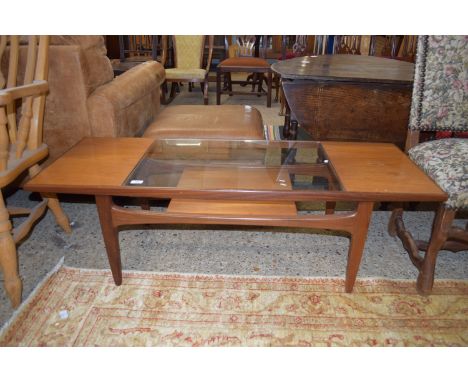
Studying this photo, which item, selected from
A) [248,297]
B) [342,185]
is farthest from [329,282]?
[342,185]

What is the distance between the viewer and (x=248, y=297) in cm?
142

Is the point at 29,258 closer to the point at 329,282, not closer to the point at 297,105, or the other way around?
the point at 329,282

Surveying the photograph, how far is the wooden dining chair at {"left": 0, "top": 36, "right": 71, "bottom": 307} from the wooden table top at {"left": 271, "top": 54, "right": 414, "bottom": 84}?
1.27 m

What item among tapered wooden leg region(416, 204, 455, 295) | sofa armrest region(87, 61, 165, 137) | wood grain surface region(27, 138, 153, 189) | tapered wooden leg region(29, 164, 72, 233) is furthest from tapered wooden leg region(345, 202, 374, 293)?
Result: tapered wooden leg region(29, 164, 72, 233)

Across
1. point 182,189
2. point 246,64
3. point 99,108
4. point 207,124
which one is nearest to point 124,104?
point 99,108

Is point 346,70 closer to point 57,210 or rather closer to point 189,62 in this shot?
point 57,210

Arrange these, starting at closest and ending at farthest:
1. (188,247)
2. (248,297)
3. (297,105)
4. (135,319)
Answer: (135,319)
(248,297)
(188,247)
(297,105)

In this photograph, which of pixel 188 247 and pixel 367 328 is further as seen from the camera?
pixel 188 247

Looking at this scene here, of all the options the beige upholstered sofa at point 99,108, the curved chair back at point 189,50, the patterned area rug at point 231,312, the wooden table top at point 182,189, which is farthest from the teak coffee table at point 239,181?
the curved chair back at point 189,50

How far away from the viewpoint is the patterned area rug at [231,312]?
1235 mm

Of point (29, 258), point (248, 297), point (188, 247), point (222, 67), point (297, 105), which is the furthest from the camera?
point (222, 67)

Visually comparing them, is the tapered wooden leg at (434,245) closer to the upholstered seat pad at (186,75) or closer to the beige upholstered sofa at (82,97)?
the beige upholstered sofa at (82,97)

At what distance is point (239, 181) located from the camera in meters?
1.44

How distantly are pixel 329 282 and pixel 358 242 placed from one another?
278mm
